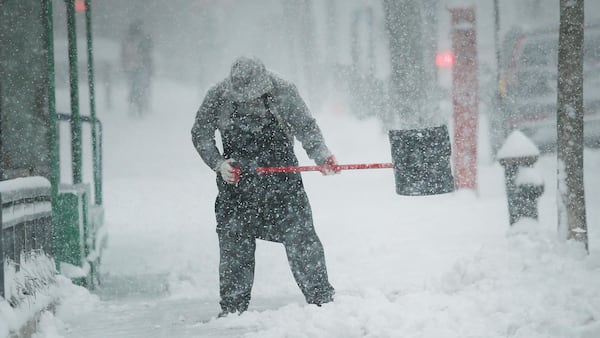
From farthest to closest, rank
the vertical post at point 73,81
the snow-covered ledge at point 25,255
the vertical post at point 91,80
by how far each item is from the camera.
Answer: the vertical post at point 91,80 < the vertical post at point 73,81 < the snow-covered ledge at point 25,255

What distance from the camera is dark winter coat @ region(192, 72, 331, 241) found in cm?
487

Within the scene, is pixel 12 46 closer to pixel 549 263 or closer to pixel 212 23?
pixel 549 263

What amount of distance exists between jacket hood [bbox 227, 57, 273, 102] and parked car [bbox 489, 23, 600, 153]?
7.65m

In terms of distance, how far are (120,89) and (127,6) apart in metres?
3.09

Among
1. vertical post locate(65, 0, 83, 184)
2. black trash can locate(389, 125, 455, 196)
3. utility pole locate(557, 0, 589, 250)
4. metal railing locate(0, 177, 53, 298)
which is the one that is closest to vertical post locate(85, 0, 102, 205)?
vertical post locate(65, 0, 83, 184)

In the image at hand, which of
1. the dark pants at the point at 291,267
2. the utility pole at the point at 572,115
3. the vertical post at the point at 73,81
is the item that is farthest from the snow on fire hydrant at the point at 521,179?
the vertical post at the point at 73,81

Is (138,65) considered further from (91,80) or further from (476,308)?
(476,308)

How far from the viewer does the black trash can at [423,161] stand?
464 cm

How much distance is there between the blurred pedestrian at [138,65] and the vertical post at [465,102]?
46.6ft

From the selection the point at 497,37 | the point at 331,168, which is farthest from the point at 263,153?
the point at 497,37

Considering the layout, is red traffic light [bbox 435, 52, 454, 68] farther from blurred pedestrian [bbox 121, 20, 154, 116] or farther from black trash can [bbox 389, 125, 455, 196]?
blurred pedestrian [bbox 121, 20, 154, 116]

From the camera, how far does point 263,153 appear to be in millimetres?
4941

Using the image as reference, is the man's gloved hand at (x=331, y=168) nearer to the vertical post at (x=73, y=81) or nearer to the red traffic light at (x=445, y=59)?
the vertical post at (x=73, y=81)

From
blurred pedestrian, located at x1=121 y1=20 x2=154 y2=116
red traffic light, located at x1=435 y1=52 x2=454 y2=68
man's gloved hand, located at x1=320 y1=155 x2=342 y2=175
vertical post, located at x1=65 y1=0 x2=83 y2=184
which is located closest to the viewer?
man's gloved hand, located at x1=320 y1=155 x2=342 y2=175
